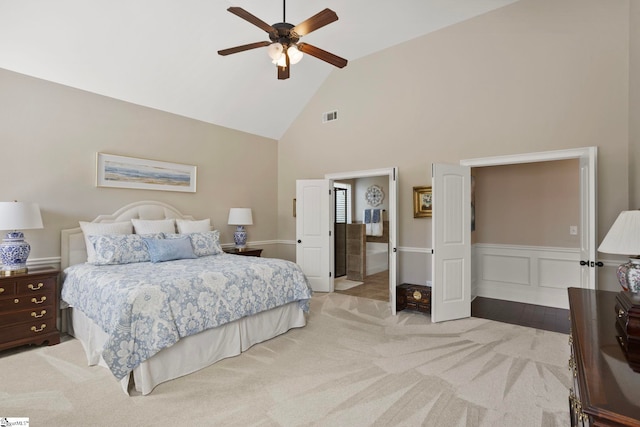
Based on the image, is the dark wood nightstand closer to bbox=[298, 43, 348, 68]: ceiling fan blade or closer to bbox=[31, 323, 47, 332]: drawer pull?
bbox=[31, 323, 47, 332]: drawer pull

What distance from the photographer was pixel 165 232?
4.51 m

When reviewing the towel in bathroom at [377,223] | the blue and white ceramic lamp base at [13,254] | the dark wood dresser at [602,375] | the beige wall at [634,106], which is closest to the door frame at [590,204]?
the beige wall at [634,106]

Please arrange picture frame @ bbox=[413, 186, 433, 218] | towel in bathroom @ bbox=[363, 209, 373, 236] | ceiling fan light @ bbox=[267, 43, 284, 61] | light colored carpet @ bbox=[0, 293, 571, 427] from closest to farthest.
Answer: light colored carpet @ bbox=[0, 293, 571, 427] < ceiling fan light @ bbox=[267, 43, 284, 61] < picture frame @ bbox=[413, 186, 433, 218] < towel in bathroom @ bbox=[363, 209, 373, 236]

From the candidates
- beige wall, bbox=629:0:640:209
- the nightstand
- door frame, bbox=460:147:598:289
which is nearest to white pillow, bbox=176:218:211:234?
the nightstand

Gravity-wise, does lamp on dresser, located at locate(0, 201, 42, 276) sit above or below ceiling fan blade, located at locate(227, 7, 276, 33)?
below

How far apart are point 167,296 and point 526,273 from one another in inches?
201

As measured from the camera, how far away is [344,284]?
21.6ft

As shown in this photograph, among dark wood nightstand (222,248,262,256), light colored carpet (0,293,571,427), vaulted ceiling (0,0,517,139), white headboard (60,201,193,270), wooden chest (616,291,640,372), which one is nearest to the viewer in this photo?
wooden chest (616,291,640,372)

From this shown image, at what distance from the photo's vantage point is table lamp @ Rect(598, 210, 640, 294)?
5.72ft

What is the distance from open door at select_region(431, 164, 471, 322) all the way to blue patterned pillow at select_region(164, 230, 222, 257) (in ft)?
9.65

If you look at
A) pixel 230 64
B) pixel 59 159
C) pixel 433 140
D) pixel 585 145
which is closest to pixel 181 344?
pixel 59 159

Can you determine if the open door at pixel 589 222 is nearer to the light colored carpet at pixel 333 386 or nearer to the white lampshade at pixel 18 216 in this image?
the light colored carpet at pixel 333 386

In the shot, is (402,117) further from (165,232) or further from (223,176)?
(165,232)

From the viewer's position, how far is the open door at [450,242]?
426 cm
